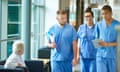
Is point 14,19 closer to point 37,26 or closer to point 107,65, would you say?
point 37,26

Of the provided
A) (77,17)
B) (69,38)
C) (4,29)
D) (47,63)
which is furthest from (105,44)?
(77,17)

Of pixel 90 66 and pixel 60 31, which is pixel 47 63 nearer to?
pixel 90 66

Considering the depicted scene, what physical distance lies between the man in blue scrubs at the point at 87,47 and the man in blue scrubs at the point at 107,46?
57cm

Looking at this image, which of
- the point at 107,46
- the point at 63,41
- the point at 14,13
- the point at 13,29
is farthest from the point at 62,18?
the point at 14,13

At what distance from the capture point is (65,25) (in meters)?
5.48

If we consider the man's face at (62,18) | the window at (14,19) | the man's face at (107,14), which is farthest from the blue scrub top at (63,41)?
the window at (14,19)

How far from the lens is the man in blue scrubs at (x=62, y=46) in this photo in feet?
17.7

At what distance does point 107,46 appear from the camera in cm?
524

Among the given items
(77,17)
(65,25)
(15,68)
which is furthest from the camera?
(77,17)

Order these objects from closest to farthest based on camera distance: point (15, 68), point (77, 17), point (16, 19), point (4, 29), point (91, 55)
A: point (15, 68) < point (91, 55) < point (4, 29) < point (16, 19) < point (77, 17)

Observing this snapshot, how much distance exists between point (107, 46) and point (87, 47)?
822 millimetres

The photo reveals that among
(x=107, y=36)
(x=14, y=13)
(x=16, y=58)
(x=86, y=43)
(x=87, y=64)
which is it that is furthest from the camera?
(x=14, y=13)

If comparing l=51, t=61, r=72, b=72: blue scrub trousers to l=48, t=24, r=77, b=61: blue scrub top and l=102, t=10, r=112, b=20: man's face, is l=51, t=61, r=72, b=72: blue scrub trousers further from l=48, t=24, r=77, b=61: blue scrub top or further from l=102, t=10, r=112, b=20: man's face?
l=102, t=10, r=112, b=20: man's face

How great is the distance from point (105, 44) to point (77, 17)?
774 cm
